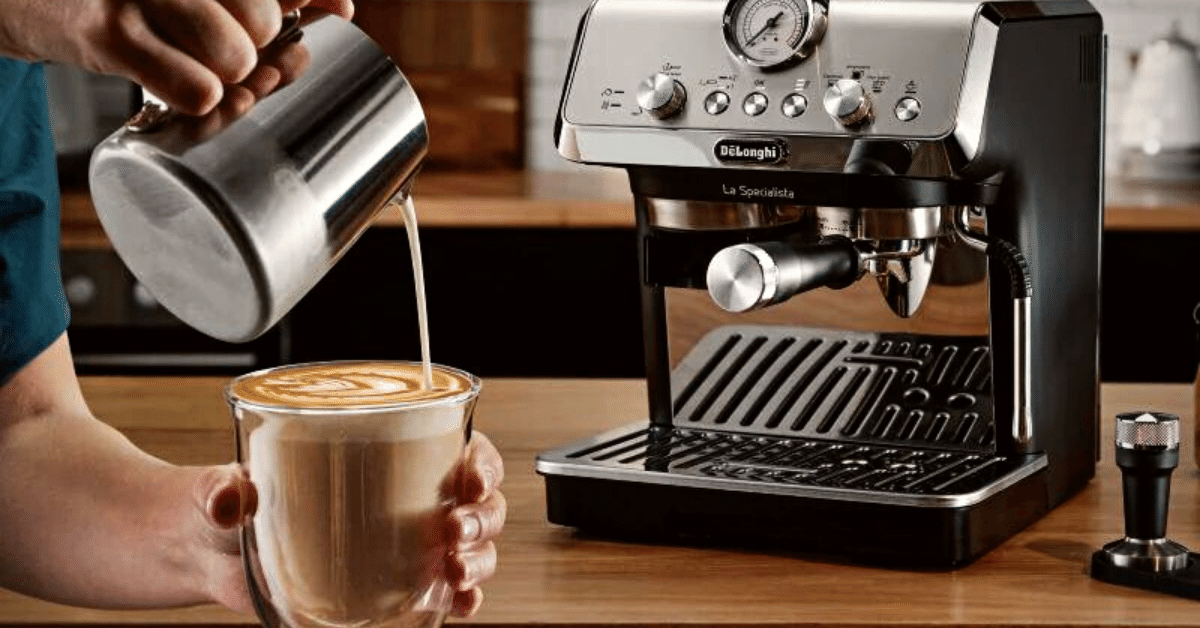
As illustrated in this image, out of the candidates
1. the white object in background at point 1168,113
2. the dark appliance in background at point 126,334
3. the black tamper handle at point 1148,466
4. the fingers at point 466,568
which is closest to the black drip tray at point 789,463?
the black tamper handle at point 1148,466

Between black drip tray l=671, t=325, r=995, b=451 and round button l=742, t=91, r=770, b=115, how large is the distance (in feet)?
0.83

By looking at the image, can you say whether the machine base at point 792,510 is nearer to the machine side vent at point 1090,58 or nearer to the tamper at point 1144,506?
the tamper at point 1144,506

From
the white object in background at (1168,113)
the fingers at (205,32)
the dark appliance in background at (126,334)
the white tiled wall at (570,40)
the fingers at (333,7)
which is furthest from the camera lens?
the white tiled wall at (570,40)

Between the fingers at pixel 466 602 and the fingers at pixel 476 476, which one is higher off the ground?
the fingers at pixel 476 476

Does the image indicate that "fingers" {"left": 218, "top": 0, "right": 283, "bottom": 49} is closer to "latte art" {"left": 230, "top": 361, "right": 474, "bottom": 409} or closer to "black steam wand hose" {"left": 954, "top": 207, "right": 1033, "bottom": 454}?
"latte art" {"left": 230, "top": 361, "right": 474, "bottom": 409}

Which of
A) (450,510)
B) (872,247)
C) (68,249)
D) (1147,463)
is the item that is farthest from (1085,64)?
(68,249)

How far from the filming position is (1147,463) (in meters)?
1.37

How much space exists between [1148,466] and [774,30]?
422mm

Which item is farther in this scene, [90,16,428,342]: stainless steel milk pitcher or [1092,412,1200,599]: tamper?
[1092,412,1200,599]: tamper

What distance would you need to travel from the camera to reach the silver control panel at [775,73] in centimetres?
142

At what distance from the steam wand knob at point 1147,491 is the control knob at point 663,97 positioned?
0.41 metres

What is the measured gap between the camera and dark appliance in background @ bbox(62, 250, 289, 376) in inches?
129

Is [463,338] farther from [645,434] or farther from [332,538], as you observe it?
[332,538]

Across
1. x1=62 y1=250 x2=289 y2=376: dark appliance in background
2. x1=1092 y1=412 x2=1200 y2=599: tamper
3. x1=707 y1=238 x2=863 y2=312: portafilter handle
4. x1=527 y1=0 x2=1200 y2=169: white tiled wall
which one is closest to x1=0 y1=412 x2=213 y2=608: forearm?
x1=707 y1=238 x2=863 y2=312: portafilter handle
